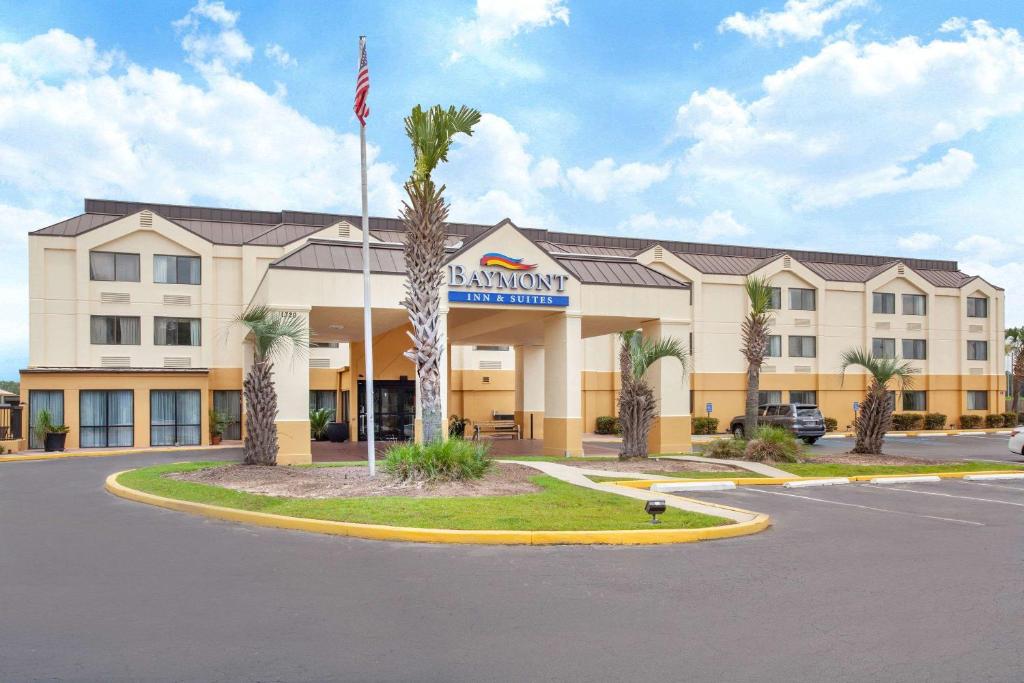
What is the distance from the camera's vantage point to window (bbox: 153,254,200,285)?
36.7 metres

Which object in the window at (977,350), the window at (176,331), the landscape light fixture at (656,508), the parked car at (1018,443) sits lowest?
the parked car at (1018,443)

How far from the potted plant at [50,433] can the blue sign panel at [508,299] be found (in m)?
16.5

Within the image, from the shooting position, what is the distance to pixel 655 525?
1120 centimetres

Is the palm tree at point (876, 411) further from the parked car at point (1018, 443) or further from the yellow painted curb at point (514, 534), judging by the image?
the yellow painted curb at point (514, 534)

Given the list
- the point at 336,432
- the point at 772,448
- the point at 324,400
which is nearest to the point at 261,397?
the point at 772,448

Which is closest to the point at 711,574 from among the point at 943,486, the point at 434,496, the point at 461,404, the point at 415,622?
the point at 415,622

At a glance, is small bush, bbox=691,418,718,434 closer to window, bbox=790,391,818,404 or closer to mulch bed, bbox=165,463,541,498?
window, bbox=790,391,818,404

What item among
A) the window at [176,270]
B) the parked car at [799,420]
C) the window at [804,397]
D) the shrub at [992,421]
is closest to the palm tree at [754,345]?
the parked car at [799,420]

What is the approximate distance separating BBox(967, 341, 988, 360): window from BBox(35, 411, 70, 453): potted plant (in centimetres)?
4960

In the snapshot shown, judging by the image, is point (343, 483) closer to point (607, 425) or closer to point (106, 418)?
point (106, 418)

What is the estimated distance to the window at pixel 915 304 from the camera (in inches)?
1956

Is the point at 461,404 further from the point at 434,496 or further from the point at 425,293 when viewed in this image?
the point at 434,496

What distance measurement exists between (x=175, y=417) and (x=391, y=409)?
8.74 metres

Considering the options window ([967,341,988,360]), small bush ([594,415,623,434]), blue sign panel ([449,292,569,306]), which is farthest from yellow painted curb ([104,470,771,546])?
window ([967,341,988,360])
